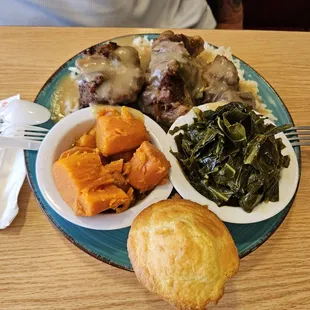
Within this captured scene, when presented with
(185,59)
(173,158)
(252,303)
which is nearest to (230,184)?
(173,158)

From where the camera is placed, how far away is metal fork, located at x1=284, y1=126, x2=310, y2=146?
1.49m

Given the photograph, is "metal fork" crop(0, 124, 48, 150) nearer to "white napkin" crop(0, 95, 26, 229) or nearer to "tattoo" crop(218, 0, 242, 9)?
"white napkin" crop(0, 95, 26, 229)

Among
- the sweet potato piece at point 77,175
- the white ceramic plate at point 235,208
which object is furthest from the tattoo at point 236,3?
the sweet potato piece at point 77,175

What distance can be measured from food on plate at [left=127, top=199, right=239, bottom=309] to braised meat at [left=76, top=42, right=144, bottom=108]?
517mm

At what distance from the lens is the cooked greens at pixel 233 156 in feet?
4.06

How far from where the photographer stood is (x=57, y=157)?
1.27 metres

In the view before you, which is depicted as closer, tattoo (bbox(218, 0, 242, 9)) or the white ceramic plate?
the white ceramic plate

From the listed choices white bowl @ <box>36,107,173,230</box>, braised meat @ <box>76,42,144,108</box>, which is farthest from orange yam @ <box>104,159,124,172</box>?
braised meat @ <box>76,42,144,108</box>

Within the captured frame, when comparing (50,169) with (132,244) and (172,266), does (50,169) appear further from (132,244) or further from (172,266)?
(172,266)

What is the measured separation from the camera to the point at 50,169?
122 cm

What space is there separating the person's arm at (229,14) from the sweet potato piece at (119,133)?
1.22 m

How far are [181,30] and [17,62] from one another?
77 centimetres

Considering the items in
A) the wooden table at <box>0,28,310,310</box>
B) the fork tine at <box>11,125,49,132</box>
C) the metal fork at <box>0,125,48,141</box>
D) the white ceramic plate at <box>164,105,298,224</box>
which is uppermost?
→ the white ceramic plate at <box>164,105,298,224</box>

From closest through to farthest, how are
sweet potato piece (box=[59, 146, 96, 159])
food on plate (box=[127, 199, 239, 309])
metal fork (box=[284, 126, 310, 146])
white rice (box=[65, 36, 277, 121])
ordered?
food on plate (box=[127, 199, 239, 309])
sweet potato piece (box=[59, 146, 96, 159])
metal fork (box=[284, 126, 310, 146])
white rice (box=[65, 36, 277, 121])
